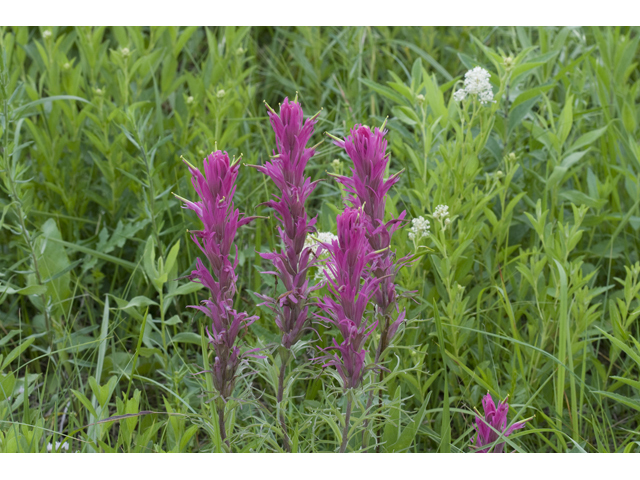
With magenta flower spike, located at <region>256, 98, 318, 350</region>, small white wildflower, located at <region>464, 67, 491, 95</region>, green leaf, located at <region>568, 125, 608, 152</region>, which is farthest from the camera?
green leaf, located at <region>568, 125, 608, 152</region>

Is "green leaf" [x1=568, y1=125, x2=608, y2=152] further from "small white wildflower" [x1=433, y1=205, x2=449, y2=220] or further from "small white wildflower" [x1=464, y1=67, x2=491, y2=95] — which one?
"small white wildflower" [x1=433, y1=205, x2=449, y2=220]

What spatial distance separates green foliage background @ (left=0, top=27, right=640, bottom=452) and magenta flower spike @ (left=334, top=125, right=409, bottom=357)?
0.85 feet

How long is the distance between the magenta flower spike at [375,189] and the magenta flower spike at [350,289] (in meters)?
0.05

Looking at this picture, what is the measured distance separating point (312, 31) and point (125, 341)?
216 centimetres

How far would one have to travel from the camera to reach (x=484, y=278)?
2684 mm

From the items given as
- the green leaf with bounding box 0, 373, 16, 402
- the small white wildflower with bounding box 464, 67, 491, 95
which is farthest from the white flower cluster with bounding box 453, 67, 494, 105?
the green leaf with bounding box 0, 373, 16, 402

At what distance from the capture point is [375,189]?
5.09 ft

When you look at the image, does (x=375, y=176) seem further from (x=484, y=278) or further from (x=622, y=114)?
(x=622, y=114)

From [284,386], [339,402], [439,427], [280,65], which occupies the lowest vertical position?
[439,427]

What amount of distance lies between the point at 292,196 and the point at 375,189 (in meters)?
0.21

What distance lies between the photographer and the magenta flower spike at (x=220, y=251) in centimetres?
145

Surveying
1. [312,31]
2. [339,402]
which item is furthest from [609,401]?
[312,31]

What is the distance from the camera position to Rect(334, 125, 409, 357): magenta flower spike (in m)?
1.51

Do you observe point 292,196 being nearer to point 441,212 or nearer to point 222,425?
point 222,425
